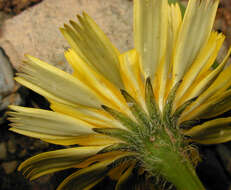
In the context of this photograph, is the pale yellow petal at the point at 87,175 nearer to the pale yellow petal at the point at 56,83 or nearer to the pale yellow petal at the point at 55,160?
the pale yellow petal at the point at 55,160

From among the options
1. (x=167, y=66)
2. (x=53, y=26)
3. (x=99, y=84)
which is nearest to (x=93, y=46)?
(x=99, y=84)

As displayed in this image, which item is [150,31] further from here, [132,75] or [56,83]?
[56,83]

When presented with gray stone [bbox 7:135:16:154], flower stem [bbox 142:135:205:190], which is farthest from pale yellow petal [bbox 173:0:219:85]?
gray stone [bbox 7:135:16:154]

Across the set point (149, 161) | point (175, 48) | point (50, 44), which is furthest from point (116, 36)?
point (149, 161)

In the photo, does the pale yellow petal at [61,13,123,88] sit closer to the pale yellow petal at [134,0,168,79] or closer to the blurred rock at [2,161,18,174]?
the pale yellow petal at [134,0,168,79]

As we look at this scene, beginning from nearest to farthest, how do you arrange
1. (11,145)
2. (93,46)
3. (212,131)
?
(93,46) → (212,131) → (11,145)

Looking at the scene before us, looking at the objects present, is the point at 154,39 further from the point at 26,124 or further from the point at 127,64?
the point at 26,124
